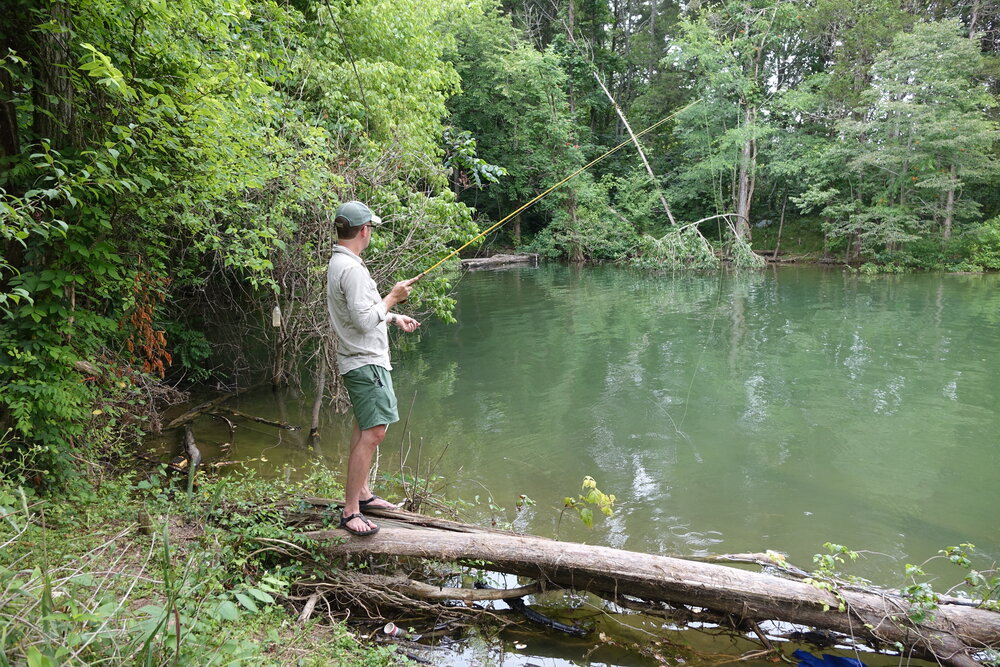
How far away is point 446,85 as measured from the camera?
10352 millimetres

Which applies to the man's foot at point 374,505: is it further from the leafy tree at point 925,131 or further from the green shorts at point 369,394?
the leafy tree at point 925,131

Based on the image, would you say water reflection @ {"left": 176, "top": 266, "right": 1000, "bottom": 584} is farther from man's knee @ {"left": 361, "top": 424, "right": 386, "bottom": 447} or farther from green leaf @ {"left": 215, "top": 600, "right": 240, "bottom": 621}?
green leaf @ {"left": 215, "top": 600, "right": 240, "bottom": 621}

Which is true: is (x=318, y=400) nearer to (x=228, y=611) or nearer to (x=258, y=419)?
(x=258, y=419)

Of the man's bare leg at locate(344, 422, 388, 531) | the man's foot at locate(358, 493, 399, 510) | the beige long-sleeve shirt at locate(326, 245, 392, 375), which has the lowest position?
the man's foot at locate(358, 493, 399, 510)

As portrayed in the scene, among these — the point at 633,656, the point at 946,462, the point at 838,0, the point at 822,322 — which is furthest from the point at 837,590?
the point at 838,0

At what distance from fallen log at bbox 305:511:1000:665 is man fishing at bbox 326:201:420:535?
1.08 ft

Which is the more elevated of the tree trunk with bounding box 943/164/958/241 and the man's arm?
the tree trunk with bounding box 943/164/958/241

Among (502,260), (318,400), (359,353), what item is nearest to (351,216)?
(359,353)

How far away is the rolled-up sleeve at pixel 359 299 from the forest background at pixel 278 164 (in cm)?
119

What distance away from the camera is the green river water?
4.84m

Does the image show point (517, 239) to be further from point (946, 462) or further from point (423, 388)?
point (946, 462)

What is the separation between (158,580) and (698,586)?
2.43 metres

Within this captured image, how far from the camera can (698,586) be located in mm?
3105

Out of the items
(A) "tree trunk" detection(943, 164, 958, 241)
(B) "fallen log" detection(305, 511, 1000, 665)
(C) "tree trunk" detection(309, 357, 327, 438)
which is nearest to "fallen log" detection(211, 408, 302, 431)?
(C) "tree trunk" detection(309, 357, 327, 438)
